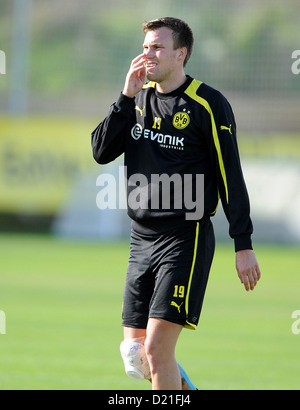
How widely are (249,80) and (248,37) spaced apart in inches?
228

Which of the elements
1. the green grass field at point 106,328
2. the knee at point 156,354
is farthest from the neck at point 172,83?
the green grass field at point 106,328

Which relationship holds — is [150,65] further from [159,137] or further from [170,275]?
[170,275]

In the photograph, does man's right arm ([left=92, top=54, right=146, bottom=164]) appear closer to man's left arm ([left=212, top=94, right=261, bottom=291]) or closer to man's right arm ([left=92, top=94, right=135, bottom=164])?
man's right arm ([left=92, top=94, right=135, bottom=164])

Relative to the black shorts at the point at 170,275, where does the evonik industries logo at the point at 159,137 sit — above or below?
above

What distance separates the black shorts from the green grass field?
5.71 feet

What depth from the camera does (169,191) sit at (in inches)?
220

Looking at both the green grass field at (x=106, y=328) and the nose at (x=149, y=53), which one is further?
the green grass field at (x=106, y=328)

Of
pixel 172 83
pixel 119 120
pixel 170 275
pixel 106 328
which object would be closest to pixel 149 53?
pixel 172 83

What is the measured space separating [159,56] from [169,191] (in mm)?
954

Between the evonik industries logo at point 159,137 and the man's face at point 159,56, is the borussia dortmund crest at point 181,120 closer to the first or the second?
the evonik industries logo at point 159,137

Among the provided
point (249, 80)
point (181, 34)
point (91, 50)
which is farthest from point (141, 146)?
point (91, 50)

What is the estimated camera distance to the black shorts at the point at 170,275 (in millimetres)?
5422

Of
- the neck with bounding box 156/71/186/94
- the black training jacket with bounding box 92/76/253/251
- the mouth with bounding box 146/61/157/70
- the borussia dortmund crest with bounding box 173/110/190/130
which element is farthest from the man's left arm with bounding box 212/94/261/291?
the mouth with bounding box 146/61/157/70

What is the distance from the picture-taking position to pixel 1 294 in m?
13.6
